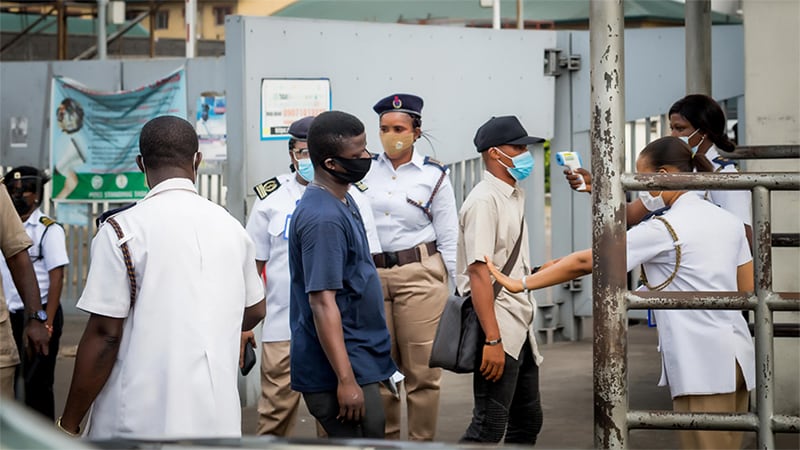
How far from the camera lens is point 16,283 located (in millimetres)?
5652

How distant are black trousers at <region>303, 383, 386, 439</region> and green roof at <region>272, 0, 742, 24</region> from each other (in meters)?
11.7

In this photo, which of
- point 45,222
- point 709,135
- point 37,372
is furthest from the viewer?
point 45,222

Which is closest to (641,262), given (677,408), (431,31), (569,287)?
(677,408)

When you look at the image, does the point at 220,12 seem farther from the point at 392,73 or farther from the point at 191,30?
the point at 392,73

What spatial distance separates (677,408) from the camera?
180 inches

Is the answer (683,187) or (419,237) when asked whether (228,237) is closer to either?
(683,187)

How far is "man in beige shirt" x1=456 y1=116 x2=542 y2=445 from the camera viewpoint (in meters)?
5.29

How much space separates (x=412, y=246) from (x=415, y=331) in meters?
0.46

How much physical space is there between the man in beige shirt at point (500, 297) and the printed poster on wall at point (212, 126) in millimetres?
5422

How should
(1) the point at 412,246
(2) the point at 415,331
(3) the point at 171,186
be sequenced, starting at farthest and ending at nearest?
(1) the point at 412,246 → (2) the point at 415,331 → (3) the point at 171,186

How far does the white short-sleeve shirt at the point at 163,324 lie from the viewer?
3.71 metres

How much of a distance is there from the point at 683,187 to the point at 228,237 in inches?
55.2

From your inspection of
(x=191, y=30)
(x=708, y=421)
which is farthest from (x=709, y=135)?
(x=191, y=30)

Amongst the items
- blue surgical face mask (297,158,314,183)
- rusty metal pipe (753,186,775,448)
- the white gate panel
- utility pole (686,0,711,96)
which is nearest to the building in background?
the white gate panel
